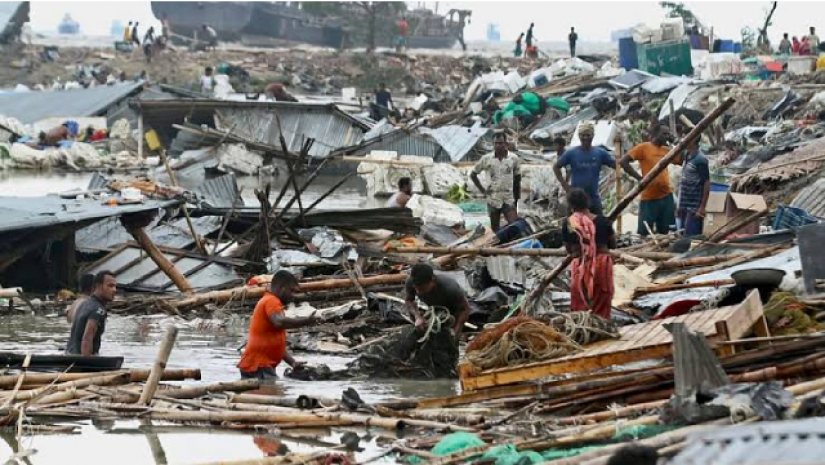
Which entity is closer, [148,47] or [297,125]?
[297,125]

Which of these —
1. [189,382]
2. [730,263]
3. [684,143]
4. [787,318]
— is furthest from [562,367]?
[730,263]

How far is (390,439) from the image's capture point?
8.53 metres

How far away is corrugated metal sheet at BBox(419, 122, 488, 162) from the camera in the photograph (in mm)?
29984

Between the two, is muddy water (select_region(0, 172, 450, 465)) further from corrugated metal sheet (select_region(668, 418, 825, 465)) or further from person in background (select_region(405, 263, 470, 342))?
corrugated metal sheet (select_region(668, 418, 825, 465))

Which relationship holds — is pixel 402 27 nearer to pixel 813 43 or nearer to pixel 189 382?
pixel 813 43

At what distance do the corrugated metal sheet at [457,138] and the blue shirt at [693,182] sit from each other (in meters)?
13.8

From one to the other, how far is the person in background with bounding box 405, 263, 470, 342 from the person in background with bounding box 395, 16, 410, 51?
60393 mm

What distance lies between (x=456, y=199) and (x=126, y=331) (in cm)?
1128

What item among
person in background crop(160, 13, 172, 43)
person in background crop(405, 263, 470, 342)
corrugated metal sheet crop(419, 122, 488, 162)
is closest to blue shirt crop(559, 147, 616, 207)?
person in background crop(405, 263, 470, 342)

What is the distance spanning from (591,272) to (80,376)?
150 inches

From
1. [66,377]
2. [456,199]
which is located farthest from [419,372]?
[456,199]

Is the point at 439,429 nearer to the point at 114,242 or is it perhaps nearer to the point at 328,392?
the point at 328,392

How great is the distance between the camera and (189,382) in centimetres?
1091

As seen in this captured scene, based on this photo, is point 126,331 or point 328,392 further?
point 126,331
